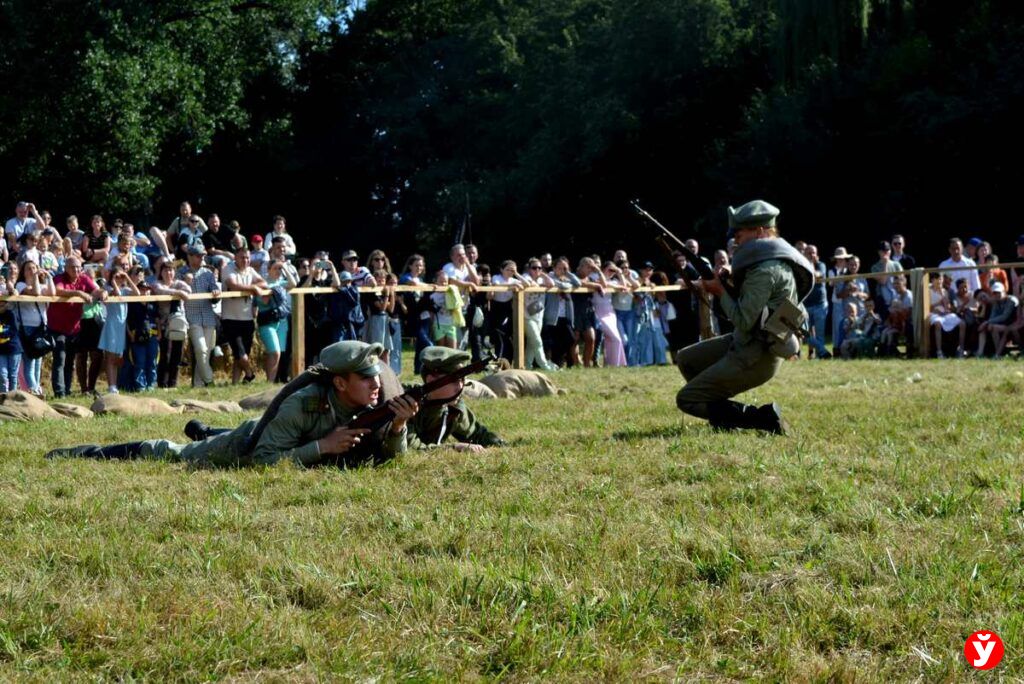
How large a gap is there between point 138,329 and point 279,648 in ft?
40.1

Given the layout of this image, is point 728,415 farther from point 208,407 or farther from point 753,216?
point 208,407

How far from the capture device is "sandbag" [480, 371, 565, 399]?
13859mm

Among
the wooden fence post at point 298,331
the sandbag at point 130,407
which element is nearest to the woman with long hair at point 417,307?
the wooden fence post at point 298,331

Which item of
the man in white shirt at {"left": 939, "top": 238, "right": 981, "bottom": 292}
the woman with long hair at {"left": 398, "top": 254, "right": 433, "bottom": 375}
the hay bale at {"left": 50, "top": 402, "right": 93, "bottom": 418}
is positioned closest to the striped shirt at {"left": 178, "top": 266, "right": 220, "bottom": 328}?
the woman with long hair at {"left": 398, "top": 254, "right": 433, "bottom": 375}

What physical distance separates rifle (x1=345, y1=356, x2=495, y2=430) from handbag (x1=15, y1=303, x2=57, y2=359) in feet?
26.9

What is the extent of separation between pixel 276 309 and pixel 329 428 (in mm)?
8821

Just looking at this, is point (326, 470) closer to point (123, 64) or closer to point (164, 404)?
point (164, 404)

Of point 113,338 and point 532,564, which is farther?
point 113,338

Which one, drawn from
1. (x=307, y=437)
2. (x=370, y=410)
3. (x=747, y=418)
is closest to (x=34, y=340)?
(x=307, y=437)

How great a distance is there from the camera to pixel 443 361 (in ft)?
28.2

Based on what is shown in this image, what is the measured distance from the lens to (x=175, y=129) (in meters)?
38.3

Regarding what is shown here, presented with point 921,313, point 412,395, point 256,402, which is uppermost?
point 921,313

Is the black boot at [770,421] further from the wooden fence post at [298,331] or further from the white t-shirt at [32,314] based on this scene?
the white t-shirt at [32,314]

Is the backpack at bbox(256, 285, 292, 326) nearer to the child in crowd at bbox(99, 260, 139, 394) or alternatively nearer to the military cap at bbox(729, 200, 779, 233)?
the child in crowd at bbox(99, 260, 139, 394)
